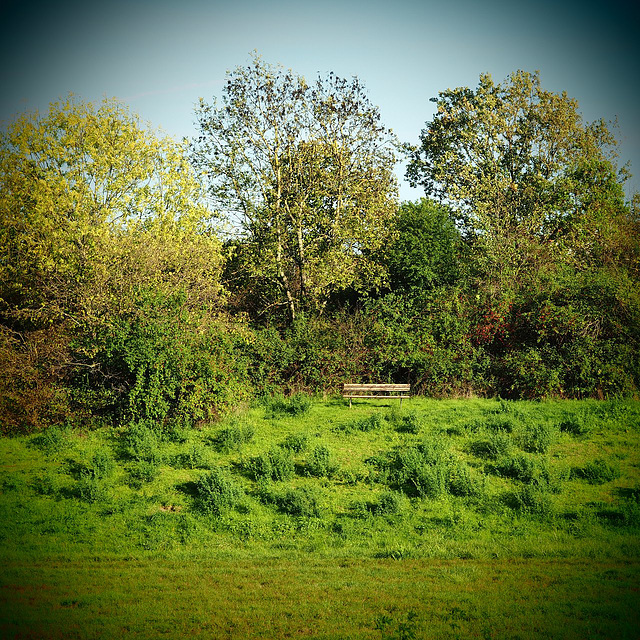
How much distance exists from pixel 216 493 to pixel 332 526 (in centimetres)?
259

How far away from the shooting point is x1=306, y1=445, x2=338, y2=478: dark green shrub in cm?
1445

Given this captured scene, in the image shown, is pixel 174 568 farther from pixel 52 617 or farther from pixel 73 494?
pixel 73 494

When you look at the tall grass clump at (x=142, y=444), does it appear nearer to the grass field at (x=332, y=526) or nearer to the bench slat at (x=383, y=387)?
the grass field at (x=332, y=526)

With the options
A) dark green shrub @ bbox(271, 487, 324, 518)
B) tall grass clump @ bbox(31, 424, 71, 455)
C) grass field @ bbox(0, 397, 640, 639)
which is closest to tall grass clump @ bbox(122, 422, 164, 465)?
grass field @ bbox(0, 397, 640, 639)

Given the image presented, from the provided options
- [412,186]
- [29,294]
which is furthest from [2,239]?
[412,186]

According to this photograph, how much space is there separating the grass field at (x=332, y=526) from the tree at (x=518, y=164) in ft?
41.8

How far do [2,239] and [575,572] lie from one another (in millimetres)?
17483

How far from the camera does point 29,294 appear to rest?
62.4ft

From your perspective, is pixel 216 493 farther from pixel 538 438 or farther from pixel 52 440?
pixel 538 438

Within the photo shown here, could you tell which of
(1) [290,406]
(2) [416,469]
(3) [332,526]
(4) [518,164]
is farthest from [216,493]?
(4) [518,164]

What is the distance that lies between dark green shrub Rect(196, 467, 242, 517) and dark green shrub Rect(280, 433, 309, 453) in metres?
2.51

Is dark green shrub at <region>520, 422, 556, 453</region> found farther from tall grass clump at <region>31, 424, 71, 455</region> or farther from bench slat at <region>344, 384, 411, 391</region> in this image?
tall grass clump at <region>31, 424, 71, 455</region>

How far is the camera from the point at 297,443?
15.8 m

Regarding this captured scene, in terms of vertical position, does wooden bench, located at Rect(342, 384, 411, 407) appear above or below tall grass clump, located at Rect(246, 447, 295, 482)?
above
